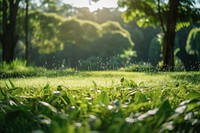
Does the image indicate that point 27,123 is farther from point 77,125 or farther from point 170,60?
point 170,60

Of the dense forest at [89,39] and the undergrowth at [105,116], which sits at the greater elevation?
the dense forest at [89,39]

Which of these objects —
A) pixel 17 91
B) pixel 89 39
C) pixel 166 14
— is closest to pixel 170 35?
pixel 166 14

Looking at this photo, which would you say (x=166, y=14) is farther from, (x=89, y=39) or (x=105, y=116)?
(x=89, y=39)

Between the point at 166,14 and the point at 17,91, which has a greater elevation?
the point at 166,14

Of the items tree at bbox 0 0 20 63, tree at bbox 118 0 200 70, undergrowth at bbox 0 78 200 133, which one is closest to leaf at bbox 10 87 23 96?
undergrowth at bbox 0 78 200 133

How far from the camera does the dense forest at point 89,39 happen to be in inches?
1375

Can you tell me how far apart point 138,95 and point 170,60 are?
45.0 feet

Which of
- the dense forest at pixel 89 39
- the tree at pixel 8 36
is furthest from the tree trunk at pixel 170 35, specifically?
the tree at pixel 8 36

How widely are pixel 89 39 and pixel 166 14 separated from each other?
23.3 metres

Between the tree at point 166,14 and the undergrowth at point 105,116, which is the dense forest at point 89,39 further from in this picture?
the undergrowth at point 105,116

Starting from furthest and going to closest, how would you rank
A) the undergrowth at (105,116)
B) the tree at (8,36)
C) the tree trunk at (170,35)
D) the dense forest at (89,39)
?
1. the dense forest at (89,39)
2. the tree at (8,36)
3. the tree trunk at (170,35)
4. the undergrowth at (105,116)

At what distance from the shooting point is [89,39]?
4028cm

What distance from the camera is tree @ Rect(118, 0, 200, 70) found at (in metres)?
15.8

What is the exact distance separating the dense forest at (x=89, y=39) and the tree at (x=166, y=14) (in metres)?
4.55
